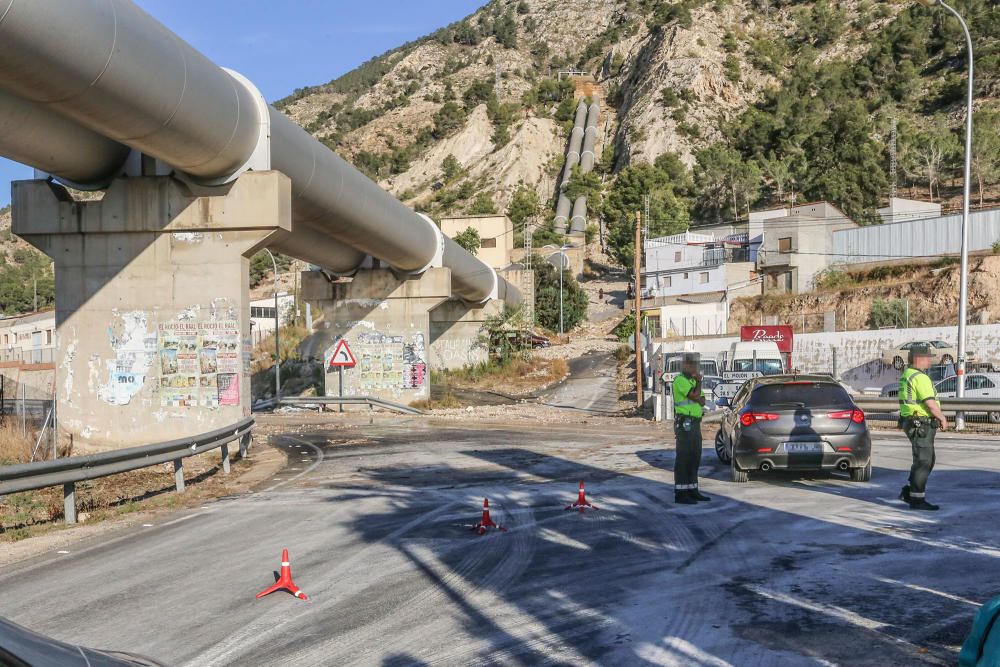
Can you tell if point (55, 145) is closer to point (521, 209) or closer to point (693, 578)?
point (693, 578)

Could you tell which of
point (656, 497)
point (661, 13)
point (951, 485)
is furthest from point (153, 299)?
point (661, 13)

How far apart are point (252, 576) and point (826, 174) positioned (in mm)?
92030

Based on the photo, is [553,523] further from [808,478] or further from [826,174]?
[826,174]

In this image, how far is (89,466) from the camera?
40.5 feet

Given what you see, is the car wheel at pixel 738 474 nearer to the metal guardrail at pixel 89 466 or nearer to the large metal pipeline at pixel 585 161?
the metal guardrail at pixel 89 466

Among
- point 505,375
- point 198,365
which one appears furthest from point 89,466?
point 505,375

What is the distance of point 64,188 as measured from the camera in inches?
818

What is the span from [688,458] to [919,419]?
2802 mm

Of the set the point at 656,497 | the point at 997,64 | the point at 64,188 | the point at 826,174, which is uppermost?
the point at 997,64

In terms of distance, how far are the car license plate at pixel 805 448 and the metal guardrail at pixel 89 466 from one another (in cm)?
923

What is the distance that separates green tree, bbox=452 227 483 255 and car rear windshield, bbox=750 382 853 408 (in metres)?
72.8

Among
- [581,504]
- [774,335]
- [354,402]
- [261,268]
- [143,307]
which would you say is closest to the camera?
[581,504]

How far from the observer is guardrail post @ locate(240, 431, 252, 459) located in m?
19.6

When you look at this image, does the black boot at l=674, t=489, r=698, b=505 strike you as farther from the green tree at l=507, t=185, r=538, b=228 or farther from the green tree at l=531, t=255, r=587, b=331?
the green tree at l=507, t=185, r=538, b=228
